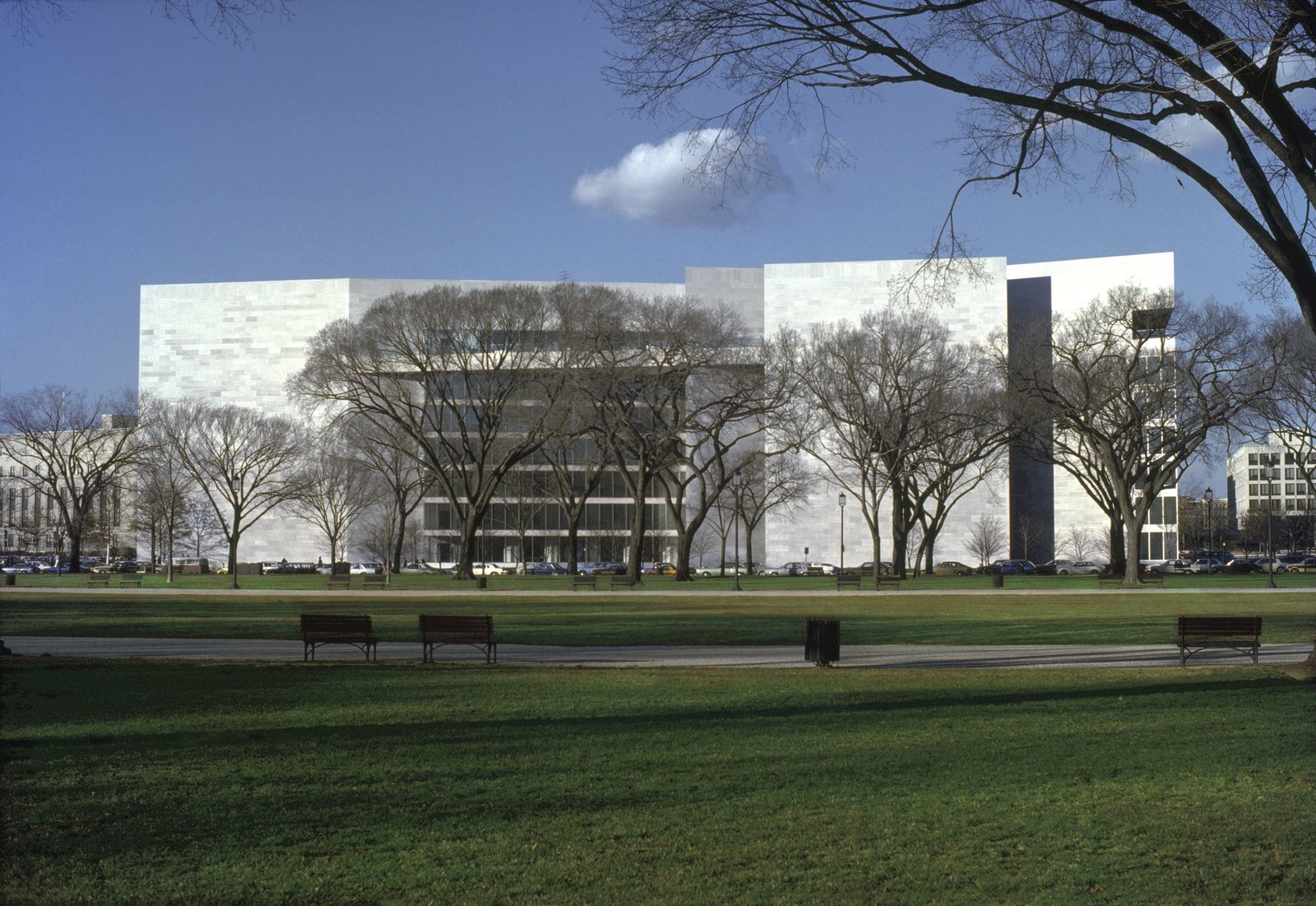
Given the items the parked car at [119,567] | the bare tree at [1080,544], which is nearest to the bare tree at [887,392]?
the bare tree at [1080,544]

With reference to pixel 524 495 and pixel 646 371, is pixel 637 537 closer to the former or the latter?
pixel 646 371

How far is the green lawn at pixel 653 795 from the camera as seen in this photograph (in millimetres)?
7762

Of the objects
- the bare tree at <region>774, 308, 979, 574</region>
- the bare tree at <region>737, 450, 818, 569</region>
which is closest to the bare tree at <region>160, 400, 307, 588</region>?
the bare tree at <region>737, 450, 818, 569</region>

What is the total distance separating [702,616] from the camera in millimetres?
35438

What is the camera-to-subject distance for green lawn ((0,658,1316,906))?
7762mm

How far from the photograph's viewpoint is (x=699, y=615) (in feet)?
119

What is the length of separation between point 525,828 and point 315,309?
383 ft

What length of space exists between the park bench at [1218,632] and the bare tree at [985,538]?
8410 cm

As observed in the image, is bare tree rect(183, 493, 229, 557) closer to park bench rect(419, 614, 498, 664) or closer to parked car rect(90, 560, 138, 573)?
parked car rect(90, 560, 138, 573)

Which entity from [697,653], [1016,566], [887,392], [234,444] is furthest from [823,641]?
[1016,566]

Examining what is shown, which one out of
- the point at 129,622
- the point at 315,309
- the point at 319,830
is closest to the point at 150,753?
the point at 319,830

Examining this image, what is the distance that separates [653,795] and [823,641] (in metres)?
11.4

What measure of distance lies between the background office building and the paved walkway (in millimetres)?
74854

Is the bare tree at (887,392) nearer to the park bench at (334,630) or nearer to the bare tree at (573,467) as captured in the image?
the bare tree at (573,467)
